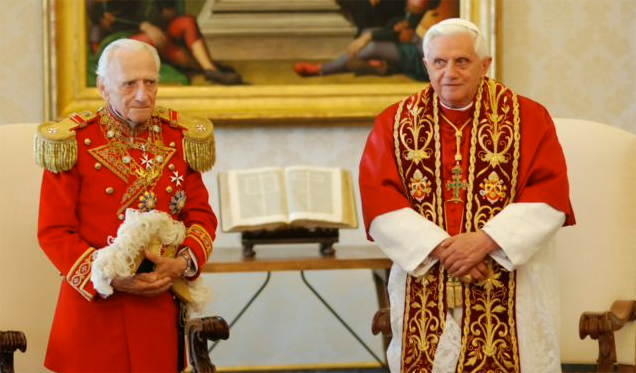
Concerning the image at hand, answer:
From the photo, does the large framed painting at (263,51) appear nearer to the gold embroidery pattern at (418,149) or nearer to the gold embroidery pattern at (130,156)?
the gold embroidery pattern at (418,149)

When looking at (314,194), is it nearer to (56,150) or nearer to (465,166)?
(465,166)

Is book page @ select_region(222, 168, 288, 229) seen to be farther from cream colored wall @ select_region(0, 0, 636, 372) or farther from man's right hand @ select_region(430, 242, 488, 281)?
man's right hand @ select_region(430, 242, 488, 281)

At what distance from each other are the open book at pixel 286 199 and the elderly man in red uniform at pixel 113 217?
1324 millimetres

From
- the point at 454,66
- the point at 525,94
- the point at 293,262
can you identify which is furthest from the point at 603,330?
the point at 525,94

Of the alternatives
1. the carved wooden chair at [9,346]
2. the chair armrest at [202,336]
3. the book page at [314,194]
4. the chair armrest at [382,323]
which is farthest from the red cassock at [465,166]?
the carved wooden chair at [9,346]

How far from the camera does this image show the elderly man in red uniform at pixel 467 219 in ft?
12.5

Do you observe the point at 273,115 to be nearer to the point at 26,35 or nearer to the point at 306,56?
the point at 306,56

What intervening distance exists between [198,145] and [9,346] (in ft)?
3.12

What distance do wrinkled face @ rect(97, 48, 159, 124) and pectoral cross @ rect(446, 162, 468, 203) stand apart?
1138 millimetres

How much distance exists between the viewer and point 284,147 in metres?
5.96

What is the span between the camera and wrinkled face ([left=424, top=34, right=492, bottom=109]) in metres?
3.88

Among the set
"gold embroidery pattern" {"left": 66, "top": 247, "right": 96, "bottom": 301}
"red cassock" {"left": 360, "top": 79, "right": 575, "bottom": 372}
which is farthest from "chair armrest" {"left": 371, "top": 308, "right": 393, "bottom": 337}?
"gold embroidery pattern" {"left": 66, "top": 247, "right": 96, "bottom": 301}

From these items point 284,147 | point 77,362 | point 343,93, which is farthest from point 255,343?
point 77,362

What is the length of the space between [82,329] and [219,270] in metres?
1.25
